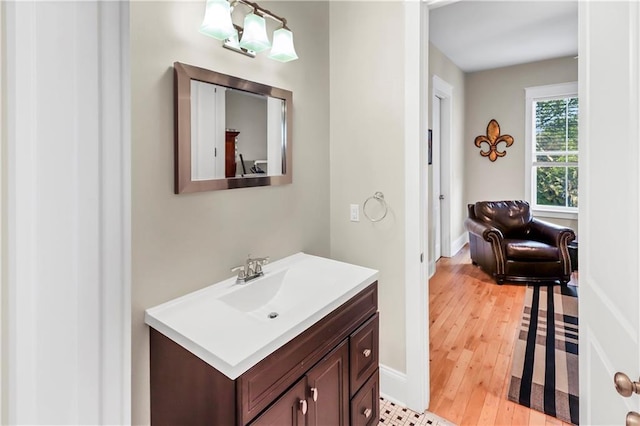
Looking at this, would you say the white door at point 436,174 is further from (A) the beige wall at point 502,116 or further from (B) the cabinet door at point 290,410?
(B) the cabinet door at point 290,410

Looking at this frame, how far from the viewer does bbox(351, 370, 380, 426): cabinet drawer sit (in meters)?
1.51

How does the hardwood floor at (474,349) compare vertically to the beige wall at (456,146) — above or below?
below

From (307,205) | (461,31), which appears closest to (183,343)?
(307,205)

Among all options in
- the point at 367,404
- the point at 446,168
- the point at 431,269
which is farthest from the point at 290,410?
the point at 446,168

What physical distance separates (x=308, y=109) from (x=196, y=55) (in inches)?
29.4

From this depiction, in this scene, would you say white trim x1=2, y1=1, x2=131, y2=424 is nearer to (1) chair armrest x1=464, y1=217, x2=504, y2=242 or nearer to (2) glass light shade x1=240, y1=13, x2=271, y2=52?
(2) glass light shade x1=240, y1=13, x2=271, y2=52

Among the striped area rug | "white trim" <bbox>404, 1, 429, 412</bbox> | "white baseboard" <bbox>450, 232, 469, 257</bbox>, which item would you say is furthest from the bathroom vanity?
"white baseboard" <bbox>450, 232, 469, 257</bbox>

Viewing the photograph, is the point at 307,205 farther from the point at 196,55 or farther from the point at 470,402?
the point at 470,402

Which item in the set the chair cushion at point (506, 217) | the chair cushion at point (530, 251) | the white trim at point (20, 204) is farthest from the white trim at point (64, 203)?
the chair cushion at point (506, 217)

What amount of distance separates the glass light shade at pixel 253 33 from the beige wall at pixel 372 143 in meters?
0.69

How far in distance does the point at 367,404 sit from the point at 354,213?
1039mm

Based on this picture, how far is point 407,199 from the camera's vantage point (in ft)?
6.10

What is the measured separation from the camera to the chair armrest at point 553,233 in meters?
3.75

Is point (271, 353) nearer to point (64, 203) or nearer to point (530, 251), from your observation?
point (64, 203)
